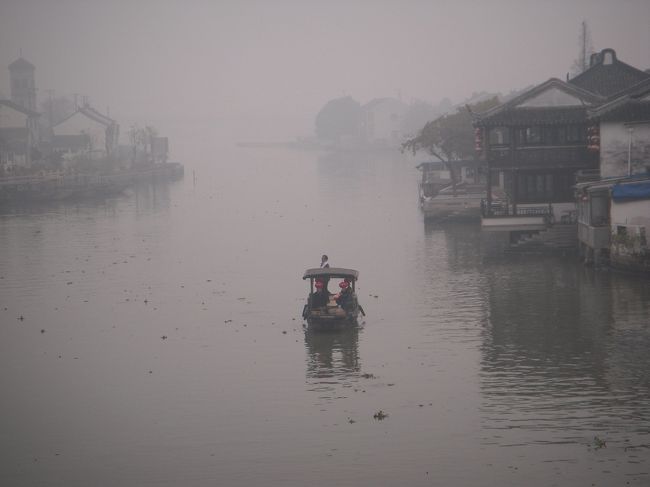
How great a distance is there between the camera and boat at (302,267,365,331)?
33.8 metres

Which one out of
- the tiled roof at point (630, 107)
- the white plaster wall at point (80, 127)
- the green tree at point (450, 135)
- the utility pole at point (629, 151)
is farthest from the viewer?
the white plaster wall at point (80, 127)

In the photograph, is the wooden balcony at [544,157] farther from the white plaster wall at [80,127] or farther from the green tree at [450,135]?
the white plaster wall at [80,127]

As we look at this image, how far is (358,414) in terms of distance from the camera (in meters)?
25.4

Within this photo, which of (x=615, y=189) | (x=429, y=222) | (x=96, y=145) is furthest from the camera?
(x=96, y=145)

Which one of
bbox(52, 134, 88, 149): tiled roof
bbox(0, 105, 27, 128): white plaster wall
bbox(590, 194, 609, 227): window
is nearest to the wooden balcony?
bbox(590, 194, 609, 227): window

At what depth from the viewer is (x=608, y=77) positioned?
210 ft

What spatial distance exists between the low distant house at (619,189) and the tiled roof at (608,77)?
45.8ft

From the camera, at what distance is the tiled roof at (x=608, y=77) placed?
206ft

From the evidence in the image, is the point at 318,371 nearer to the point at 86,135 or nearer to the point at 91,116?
the point at 86,135

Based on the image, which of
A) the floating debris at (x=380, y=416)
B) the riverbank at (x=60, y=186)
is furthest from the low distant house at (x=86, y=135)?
the floating debris at (x=380, y=416)

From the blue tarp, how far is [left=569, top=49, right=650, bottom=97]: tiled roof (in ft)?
73.2

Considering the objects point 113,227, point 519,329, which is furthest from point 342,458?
point 113,227

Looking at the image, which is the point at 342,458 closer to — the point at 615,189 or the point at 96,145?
the point at 615,189

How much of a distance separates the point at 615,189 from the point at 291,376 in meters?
19.4
